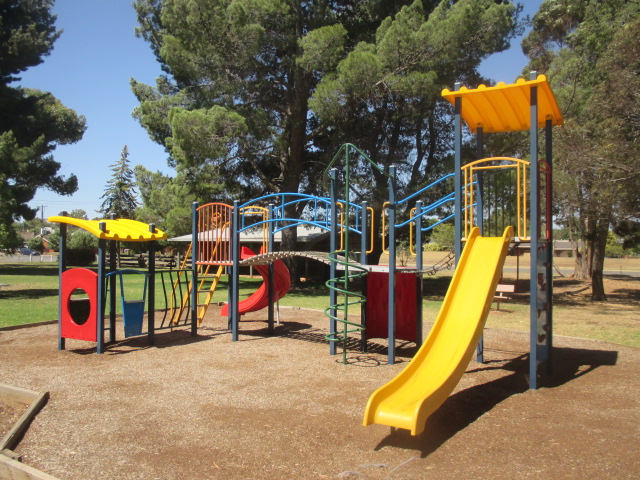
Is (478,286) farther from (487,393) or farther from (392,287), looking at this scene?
(392,287)

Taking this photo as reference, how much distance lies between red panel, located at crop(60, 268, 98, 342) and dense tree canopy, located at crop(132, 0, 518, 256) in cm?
926

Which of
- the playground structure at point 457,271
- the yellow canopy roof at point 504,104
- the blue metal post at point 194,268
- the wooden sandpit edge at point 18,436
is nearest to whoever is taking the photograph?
the wooden sandpit edge at point 18,436

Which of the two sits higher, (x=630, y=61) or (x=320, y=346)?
(x=630, y=61)

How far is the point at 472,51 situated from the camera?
17.9m

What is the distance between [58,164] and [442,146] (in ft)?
80.9

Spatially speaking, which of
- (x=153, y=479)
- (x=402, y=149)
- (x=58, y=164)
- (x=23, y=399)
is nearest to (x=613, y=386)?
(x=153, y=479)

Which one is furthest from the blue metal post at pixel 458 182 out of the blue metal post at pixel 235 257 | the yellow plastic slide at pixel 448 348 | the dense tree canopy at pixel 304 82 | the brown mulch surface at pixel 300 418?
the dense tree canopy at pixel 304 82

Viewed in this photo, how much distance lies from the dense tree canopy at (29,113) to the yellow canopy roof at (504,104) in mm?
23047

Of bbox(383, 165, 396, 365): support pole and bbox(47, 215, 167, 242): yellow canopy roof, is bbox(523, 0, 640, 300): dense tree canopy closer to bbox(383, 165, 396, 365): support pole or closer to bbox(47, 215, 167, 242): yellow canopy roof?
bbox(383, 165, 396, 365): support pole

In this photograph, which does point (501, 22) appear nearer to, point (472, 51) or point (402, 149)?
point (472, 51)

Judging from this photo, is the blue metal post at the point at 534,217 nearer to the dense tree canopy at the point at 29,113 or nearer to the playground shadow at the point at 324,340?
the playground shadow at the point at 324,340

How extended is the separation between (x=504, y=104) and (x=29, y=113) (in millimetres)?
Answer: 31079

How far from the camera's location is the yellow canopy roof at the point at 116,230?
8.12m

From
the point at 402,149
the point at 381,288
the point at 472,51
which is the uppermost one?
the point at 472,51
